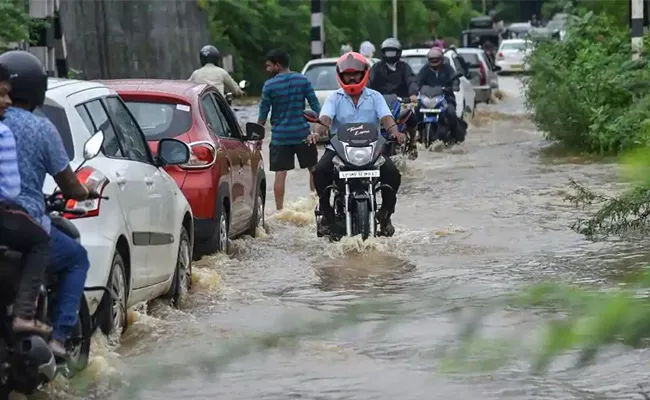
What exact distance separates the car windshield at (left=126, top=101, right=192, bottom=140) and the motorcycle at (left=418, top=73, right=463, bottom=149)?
11.5 meters

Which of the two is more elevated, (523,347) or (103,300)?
(523,347)

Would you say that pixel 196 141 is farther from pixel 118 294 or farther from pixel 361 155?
pixel 118 294

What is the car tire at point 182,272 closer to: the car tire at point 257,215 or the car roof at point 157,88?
the car roof at point 157,88

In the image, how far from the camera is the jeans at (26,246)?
17.3ft

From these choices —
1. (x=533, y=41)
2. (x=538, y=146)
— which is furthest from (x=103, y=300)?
(x=533, y=41)

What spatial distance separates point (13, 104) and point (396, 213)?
876 cm

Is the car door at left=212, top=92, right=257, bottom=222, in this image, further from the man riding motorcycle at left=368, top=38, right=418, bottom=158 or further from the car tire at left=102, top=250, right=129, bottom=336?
the man riding motorcycle at left=368, top=38, right=418, bottom=158

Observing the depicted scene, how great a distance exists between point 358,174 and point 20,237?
609 cm

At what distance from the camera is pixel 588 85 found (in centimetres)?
1998

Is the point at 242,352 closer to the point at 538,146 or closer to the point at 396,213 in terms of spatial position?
the point at 396,213

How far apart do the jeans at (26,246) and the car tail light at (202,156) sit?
4871 mm

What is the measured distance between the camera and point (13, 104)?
18.1ft

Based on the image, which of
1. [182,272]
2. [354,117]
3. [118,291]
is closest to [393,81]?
[354,117]

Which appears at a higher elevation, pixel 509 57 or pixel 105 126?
pixel 105 126
